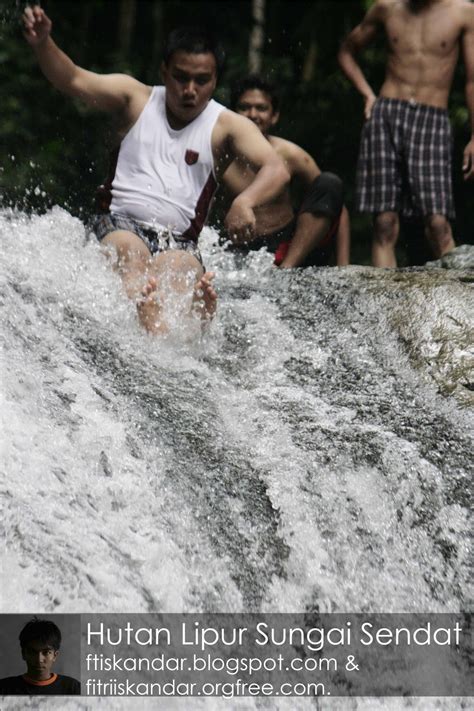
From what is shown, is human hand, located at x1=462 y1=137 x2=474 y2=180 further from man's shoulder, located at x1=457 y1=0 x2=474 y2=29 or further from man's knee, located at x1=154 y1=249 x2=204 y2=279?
man's knee, located at x1=154 y1=249 x2=204 y2=279

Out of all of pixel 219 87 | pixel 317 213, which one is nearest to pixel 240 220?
pixel 317 213

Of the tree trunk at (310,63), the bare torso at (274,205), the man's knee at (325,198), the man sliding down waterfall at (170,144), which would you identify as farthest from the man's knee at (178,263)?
the tree trunk at (310,63)

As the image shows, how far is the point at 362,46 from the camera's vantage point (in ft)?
16.6

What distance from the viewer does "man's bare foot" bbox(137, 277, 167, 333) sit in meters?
3.36

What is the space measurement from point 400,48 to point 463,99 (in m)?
2.33

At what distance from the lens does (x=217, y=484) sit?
270 cm

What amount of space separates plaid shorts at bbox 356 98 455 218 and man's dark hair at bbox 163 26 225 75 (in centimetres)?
119

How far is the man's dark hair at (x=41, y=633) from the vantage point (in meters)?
2.16

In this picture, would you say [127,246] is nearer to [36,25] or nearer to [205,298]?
[205,298]

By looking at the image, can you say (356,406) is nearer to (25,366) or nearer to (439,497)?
(439,497)

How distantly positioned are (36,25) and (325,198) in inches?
61.7

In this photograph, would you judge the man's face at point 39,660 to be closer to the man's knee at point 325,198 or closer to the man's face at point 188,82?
the man's face at point 188,82

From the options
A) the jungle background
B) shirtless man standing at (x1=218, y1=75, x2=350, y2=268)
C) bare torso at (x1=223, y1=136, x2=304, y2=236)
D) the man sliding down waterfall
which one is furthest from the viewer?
the jungle background

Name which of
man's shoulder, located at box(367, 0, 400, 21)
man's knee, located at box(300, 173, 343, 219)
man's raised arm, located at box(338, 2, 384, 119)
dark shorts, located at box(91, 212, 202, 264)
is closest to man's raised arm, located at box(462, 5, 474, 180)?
man's shoulder, located at box(367, 0, 400, 21)
